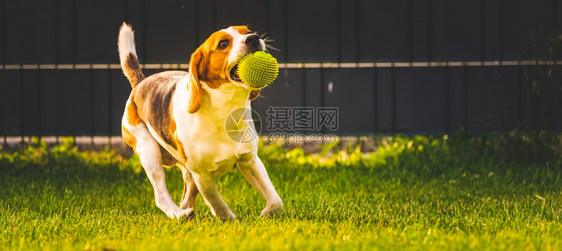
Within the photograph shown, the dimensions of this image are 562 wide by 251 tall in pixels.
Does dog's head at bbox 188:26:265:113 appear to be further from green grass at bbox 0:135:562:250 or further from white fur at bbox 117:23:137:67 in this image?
white fur at bbox 117:23:137:67

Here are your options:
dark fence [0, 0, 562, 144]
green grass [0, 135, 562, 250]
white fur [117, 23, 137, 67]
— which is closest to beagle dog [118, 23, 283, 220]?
green grass [0, 135, 562, 250]

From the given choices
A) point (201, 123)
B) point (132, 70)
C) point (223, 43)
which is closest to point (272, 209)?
point (201, 123)

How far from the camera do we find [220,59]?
363 centimetres

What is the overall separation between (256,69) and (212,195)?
35.2 inches

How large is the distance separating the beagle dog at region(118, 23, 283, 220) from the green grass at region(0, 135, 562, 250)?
0.61 feet

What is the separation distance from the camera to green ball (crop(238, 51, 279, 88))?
347 centimetres

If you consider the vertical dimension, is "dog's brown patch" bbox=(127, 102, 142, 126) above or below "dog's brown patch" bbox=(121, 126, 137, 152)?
above

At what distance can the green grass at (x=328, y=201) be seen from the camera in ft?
11.5

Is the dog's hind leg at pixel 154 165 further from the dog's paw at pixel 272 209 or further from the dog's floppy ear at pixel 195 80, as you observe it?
the dog's floppy ear at pixel 195 80

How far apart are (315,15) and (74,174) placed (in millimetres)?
2700

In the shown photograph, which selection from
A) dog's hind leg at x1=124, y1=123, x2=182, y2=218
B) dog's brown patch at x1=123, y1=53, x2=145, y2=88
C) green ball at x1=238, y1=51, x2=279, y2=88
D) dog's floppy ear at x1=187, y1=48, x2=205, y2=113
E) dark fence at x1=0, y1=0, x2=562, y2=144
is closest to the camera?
green ball at x1=238, y1=51, x2=279, y2=88

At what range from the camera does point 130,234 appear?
12.2ft

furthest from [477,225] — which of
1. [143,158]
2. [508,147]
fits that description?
[508,147]

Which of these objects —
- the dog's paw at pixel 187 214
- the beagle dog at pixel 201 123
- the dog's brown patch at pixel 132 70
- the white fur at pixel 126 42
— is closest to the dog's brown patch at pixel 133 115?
the beagle dog at pixel 201 123
